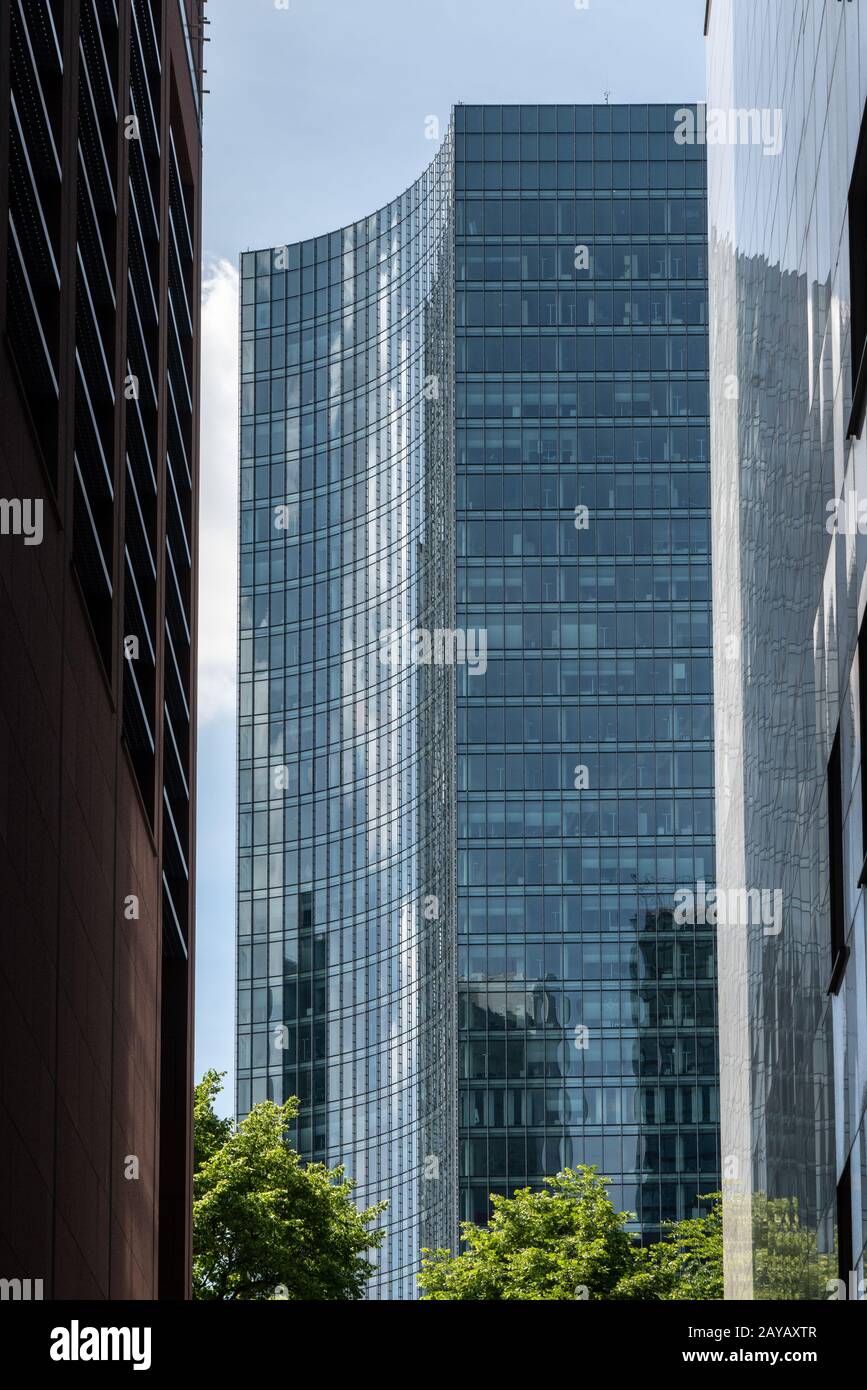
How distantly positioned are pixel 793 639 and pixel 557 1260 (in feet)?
99.0

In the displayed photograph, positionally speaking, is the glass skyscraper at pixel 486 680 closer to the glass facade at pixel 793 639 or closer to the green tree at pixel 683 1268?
the green tree at pixel 683 1268

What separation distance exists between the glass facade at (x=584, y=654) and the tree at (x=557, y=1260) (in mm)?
61133

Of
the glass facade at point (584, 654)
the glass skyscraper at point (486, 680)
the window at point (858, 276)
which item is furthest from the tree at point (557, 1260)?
the glass skyscraper at point (486, 680)

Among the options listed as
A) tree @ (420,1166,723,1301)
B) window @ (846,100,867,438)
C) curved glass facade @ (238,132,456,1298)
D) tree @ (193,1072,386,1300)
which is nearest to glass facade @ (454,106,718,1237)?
curved glass facade @ (238,132,456,1298)

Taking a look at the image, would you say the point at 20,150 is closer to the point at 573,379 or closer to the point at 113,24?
the point at 113,24

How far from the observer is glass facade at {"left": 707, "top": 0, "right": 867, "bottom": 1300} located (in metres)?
32.3

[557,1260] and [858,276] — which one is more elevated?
[858,276]

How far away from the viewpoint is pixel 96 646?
3356 cm

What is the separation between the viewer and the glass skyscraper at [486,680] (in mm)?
133750

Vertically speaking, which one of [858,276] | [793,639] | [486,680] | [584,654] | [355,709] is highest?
[584,654]

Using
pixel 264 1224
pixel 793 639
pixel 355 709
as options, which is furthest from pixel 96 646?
pixel 355 709

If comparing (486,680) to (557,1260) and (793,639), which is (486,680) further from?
(793,639)

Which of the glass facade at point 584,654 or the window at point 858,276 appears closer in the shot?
the window at point 858,276

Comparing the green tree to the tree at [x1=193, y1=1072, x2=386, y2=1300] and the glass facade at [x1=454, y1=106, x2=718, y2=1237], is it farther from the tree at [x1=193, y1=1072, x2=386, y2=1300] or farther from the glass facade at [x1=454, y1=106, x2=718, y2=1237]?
the glass facade at [x1=454, y1=106, x2=718, y2=1237]
